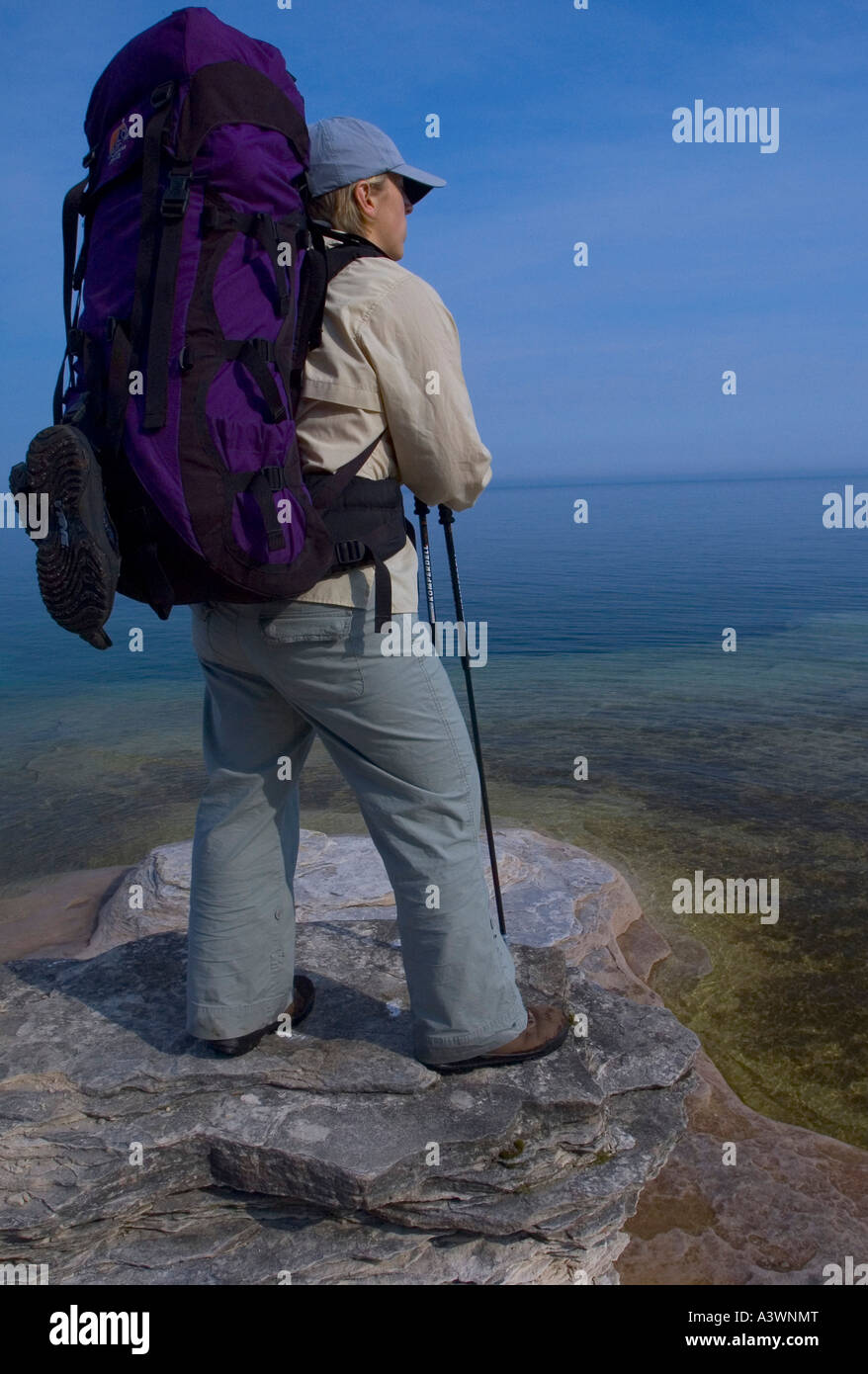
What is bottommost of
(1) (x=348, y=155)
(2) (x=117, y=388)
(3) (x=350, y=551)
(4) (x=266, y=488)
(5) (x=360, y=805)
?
(5) (x=360, y=805)

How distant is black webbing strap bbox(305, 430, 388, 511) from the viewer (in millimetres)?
2637

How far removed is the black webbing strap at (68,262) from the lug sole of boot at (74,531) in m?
0.31

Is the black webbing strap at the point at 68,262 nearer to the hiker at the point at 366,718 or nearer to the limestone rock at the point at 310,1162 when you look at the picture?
the hiker at the point at 366,718

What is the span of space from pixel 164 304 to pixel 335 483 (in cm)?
59

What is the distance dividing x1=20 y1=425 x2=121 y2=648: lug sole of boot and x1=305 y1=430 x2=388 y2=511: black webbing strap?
1.73 feet

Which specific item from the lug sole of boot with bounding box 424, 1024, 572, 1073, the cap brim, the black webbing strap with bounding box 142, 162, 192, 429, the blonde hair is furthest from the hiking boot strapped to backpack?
the lug sole of boot with bounding box 424, 1024, 572, 1073

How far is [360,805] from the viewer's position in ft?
9.34

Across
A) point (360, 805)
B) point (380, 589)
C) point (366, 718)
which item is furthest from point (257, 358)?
point (360, 805)

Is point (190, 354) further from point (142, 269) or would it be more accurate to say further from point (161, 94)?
point (161, 94)

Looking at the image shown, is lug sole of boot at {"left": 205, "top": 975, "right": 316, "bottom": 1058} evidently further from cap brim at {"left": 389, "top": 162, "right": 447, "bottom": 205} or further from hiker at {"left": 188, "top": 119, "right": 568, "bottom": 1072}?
cap brim at {"left": 389, "top": 162, "right": 447, "bottom": 205}

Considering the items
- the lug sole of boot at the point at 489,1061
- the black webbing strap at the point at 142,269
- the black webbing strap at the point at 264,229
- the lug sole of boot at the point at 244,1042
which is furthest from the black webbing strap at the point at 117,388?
the lug sole of boot at the point at 489,1061

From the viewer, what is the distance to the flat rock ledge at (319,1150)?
111 inches
